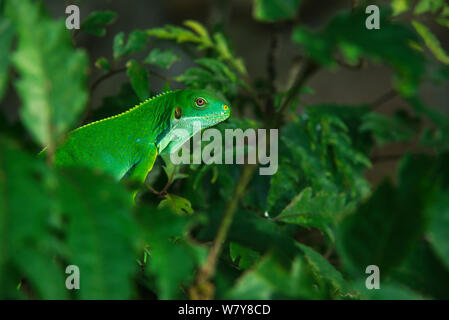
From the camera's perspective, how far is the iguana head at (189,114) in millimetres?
979

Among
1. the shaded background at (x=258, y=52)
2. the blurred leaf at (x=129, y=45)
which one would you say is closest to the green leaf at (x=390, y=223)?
the blurred leaf at (x=129, y=45)

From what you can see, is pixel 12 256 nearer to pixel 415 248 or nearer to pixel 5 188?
pixel 5 188

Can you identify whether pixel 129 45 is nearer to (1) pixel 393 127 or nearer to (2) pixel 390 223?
(1) pixel 393 127

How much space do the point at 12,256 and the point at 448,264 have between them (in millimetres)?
311

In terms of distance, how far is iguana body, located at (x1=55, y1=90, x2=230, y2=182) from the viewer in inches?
35.9

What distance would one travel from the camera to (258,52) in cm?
442

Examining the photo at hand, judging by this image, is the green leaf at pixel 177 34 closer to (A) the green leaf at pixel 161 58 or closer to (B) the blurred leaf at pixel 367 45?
(A) the green leaf at pixel 161 58

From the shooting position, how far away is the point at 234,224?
54 cm

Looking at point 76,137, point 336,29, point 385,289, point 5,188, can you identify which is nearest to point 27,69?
point 5,188

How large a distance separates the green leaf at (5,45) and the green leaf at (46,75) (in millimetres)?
11

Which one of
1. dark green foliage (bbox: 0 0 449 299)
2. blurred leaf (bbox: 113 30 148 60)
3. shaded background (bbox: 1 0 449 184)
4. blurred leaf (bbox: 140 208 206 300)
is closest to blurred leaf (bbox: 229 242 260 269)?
dark green foliage (bbox: 0 0 449 299)

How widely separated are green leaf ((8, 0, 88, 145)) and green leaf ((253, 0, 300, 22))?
0.14 m

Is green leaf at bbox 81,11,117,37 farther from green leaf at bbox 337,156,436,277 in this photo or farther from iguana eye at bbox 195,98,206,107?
green leaf at bbox 337,156,436,277
